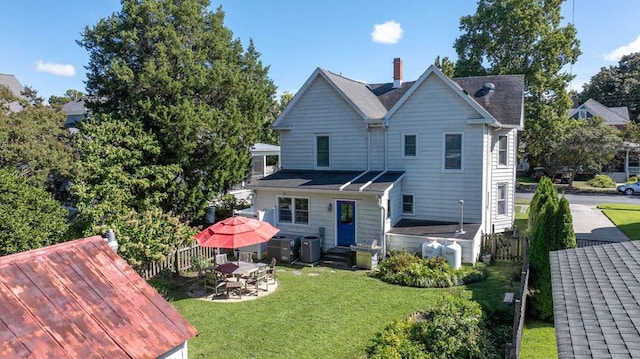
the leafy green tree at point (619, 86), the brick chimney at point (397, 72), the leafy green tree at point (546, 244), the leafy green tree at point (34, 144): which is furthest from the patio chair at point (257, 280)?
→ the leafy green tree at point (619, 86)

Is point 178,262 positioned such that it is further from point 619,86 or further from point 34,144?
point 619,86

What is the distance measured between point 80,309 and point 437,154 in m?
15.5

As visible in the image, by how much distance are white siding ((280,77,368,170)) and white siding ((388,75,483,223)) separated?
1.75 metres

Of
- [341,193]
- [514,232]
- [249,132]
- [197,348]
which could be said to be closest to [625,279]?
[197,348]

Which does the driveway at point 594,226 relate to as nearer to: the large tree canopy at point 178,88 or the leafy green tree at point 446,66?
the leafy green tree at point 446,66

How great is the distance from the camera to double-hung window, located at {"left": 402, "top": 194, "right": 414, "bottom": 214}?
18953 mm

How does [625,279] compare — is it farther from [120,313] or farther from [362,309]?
[120,313]

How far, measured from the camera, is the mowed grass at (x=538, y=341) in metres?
9.14

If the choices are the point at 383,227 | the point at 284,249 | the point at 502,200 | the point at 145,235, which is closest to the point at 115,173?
the point at 145,235

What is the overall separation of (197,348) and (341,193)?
9.34 meters

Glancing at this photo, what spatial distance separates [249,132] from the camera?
21.6 meters

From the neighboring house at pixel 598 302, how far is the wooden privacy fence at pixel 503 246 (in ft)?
26.4

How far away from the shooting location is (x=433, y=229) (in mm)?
17188

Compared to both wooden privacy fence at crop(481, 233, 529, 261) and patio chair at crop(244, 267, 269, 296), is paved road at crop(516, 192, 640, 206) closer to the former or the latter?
wooden privacy fence at crop(481, 233, 529, 261)
